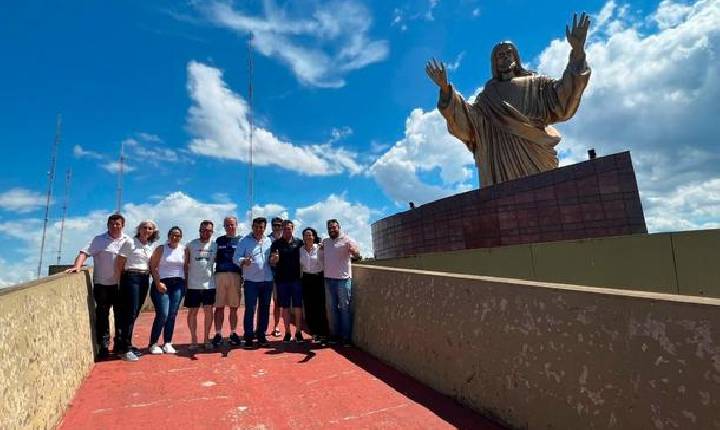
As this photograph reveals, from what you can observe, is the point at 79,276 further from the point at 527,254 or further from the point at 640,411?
the point at 527,254

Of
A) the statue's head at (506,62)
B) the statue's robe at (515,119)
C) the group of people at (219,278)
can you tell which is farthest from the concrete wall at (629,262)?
the statue's head at (506,62)

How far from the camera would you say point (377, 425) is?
10.5 ft

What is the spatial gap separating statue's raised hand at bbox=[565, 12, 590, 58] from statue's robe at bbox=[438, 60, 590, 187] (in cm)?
46

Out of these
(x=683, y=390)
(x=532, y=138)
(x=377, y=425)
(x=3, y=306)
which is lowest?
(x=377, y=425)

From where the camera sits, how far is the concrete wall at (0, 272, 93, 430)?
8.02 feet

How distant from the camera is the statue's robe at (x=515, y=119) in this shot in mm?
12609

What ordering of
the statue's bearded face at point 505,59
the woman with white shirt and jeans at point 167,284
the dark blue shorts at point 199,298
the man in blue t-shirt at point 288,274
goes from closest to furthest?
the woman with white shirt and jeans at point 167,284, the dark blue shorts at point 199,298, the man in blue t-shirt at point 288,274, the statue's bearded face at point 505,59

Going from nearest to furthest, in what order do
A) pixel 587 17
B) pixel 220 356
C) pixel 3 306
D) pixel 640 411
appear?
pixel 640 411 < pixel 3 306 < pixel 220 356 < pixel 587 17

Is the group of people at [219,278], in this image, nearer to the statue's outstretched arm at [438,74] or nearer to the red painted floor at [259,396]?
the red painted floor at [259,396]

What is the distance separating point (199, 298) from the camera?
589 cm

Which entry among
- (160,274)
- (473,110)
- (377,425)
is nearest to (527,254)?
(377,425)

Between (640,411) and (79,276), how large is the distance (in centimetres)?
524

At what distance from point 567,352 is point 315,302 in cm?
431

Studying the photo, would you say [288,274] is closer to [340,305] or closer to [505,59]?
[340,305]
